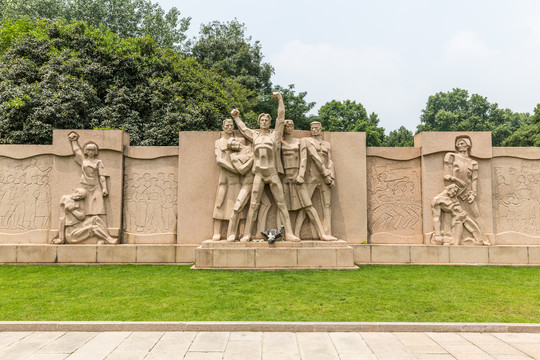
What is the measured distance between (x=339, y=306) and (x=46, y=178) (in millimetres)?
8116

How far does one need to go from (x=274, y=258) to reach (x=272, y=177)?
1823 millimetres

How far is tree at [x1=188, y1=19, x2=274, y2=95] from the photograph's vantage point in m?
25.0

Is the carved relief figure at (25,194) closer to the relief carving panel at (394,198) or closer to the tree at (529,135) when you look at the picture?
the relief carving panel at (394,198)

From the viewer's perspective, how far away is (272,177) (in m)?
8.84

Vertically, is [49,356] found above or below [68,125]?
below

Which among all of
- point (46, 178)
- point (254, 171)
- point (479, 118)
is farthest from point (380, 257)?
point (479, 118)

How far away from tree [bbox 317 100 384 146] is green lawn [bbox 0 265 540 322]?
31185 millimetres

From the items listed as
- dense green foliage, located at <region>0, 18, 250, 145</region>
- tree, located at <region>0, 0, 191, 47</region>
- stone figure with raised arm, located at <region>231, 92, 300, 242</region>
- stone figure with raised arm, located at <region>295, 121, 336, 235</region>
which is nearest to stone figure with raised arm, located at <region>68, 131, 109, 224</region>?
stone figure with raised arm, located at <region>231, 92, 300, 242</region>

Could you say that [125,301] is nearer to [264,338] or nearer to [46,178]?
[264,338]

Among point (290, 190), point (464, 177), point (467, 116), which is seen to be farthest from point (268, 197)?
point (467, 116)

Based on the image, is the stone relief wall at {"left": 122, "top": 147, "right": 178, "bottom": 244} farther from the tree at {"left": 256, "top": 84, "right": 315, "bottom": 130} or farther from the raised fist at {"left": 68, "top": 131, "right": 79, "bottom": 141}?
the tree at {"left": 256, "top": 84, "right": 315, "bottom": 130}

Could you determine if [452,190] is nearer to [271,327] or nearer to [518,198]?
[518,198]

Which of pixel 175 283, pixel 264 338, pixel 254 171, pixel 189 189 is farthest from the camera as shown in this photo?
pixel 189 189

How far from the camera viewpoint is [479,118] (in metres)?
38.5
